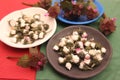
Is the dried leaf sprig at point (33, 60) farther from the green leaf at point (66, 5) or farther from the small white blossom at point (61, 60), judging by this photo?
the green leaf at point (66, 5)

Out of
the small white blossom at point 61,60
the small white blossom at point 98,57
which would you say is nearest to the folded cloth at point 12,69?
the small white blossom at point 61,60

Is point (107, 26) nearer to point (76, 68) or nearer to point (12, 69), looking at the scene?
point (76, 68)

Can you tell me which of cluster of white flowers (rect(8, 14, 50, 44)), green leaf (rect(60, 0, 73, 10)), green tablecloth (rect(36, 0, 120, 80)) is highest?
green leaf (rect(60, 0, 73, 10))

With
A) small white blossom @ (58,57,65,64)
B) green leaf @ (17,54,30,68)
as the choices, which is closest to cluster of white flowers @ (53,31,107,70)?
small white blossom @ (58,57,65,64)

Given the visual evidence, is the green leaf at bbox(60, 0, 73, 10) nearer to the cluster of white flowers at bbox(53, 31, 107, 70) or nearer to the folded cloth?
the cluster of white flowers at bbox(53, 31, 107, 70)

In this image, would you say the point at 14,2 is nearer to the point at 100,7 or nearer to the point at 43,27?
the point at 43,27

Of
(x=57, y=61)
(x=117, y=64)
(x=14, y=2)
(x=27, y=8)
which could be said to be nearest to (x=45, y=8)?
(x=27, y=8)

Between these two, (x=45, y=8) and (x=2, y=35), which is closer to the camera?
(x=2, y=35)
